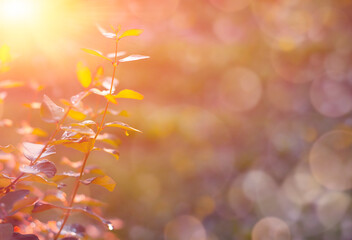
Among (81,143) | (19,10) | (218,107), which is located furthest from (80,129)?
(218,107)

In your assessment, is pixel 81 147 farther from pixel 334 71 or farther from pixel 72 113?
pixel 334 71

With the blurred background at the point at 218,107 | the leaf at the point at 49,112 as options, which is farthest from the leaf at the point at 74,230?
the blurred background at the point at 218,107

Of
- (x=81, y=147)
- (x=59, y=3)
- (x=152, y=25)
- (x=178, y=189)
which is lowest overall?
(x=178, y=189)

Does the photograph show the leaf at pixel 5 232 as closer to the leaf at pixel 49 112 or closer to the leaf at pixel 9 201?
the leaf at pixel 9 201

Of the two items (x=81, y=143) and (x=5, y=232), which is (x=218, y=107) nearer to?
(x=81, y=143)

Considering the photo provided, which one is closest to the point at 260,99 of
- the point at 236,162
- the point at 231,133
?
the point at 231,133

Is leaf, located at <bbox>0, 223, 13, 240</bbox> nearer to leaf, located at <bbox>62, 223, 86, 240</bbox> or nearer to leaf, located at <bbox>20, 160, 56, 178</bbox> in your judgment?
leaf, located at <bbox>20, 160, 56, 178</bbox>
